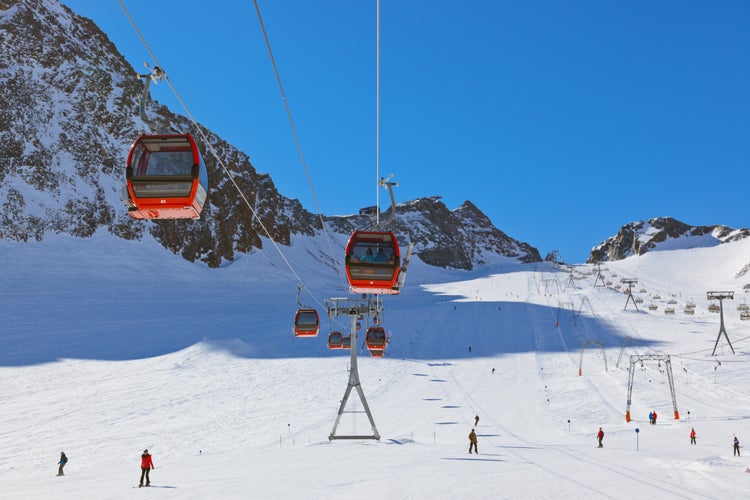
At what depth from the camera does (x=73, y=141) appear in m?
88.2

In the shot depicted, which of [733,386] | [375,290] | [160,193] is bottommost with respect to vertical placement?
[733,386]

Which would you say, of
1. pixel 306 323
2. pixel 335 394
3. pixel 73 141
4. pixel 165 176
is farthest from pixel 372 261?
pixel 73 141

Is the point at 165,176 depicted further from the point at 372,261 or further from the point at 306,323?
the point at 306,323

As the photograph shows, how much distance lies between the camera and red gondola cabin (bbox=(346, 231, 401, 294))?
14594 mm

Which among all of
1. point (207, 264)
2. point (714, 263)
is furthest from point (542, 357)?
point (714, 263)

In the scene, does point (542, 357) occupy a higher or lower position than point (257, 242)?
lower

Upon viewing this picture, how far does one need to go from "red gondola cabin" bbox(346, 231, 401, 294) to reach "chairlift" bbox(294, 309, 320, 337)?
29.5ft

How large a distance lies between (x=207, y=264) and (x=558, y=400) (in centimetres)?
7628

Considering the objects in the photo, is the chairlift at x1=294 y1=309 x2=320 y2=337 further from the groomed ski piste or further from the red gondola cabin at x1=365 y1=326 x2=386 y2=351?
the groomed ski piste

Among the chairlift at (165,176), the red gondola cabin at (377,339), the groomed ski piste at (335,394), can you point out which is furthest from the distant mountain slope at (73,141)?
the chairlift at (165,176)

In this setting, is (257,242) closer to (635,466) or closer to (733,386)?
(733,386)

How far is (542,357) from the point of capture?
145ft

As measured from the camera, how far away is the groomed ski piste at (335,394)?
1470 centimetres

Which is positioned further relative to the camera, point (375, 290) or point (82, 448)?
point (82, 448)
